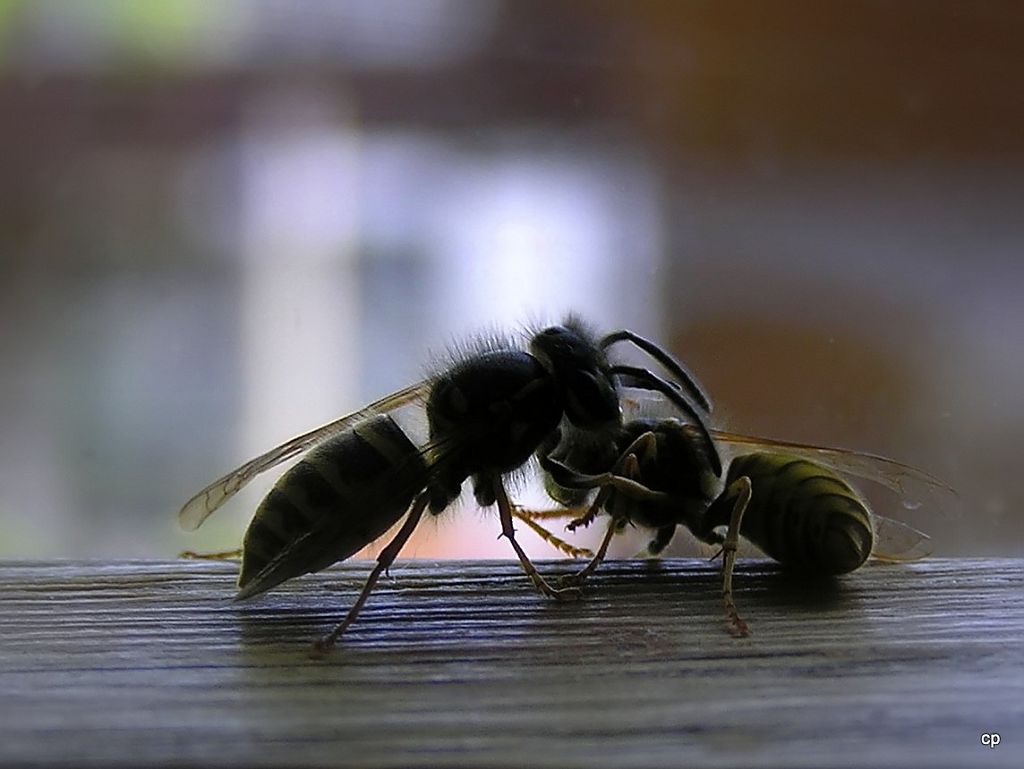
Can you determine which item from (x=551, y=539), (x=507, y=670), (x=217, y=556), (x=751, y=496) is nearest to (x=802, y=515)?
(x=751, y=496)

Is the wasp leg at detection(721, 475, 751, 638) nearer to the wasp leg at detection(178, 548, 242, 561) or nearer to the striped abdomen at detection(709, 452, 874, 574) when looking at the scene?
the striped abdomen at detection(709, 452, 874, 574)

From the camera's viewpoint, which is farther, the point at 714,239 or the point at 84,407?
the point at 84,407

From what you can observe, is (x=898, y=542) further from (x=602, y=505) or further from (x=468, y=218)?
(x=468, y=218)

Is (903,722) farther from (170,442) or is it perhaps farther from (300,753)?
(170,442)

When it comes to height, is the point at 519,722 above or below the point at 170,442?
above

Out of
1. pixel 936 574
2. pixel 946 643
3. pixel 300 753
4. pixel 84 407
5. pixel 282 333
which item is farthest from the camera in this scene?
pixel 84 407

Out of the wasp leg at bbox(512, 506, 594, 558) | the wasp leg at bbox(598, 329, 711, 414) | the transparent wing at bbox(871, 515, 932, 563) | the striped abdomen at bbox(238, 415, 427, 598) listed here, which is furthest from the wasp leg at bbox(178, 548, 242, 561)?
the transparent wing at bbox(871, 515, 932, 563)

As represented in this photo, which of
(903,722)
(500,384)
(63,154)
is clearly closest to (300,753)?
(903,722)
